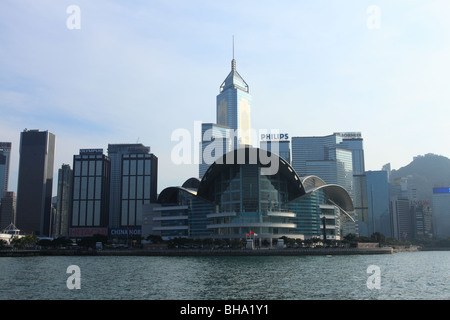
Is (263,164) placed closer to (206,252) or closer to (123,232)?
(206,252)

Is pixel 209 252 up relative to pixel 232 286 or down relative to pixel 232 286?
up

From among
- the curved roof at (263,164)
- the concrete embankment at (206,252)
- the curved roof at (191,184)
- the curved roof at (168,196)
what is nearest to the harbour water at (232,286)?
the concrete embankment at (206,252)

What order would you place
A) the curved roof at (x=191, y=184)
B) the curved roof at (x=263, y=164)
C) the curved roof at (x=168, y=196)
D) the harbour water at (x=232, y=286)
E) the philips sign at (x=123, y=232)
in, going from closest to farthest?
the harbour water at (x=232, y=286), the curved roof at (x=263, y=164), the curved roof at (x=168, y=196), the curved roof at (x=191, y=184), the philips sign at (x=123, y=232)

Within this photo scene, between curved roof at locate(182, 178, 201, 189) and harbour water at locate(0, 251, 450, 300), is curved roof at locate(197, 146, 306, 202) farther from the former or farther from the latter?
harbour water at locate(0, 251, 450, 300)

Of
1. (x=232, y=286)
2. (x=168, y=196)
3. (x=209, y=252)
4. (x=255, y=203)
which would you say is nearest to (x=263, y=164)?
(x=255, y=203)

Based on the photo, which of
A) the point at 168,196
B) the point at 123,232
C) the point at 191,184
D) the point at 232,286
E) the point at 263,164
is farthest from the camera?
the point at 123,232

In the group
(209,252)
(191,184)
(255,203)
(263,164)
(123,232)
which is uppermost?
(263,164)

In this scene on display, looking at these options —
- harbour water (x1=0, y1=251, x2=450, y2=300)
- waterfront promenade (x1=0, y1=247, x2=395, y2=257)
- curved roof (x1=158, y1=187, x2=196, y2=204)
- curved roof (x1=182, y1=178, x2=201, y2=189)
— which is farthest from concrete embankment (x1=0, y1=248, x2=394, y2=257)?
curved roof (x1=182, y1=178, x2=201, y2=189)

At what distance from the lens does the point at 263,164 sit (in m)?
124

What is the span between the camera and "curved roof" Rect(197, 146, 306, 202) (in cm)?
12219

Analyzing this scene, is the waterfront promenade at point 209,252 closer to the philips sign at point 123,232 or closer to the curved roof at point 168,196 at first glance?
the curved roof at point 168,196

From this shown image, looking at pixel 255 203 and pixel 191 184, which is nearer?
pixel 255 203

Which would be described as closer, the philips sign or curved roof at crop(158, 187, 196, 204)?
curved roof at crop(158, 187, 196, 204)

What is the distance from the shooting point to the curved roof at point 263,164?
4811 inches
